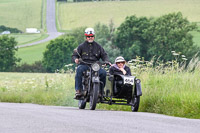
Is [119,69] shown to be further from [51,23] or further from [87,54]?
[51,23]

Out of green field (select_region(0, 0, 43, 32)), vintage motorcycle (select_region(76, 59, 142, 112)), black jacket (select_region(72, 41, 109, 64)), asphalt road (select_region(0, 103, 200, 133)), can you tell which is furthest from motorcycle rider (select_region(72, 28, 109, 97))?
green field (select_region(0, 0, 43, 32))

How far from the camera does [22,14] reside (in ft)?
504

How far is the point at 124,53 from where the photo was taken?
4281 inches

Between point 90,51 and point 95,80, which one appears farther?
point 90,51

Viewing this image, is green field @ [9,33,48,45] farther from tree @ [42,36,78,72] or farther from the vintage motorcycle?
the vintage motorcycle

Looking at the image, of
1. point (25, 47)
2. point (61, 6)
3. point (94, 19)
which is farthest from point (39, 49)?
point (61, 6)

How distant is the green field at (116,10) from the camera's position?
5276 inches

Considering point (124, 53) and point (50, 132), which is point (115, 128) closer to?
point (50, 132)

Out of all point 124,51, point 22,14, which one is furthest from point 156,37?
point 22,14

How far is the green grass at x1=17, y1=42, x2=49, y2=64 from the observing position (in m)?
112

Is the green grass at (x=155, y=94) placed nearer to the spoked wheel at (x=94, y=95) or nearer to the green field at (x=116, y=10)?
the spoked wheel at (x=94, y=95)

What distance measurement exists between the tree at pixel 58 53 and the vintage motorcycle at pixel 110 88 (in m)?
98.3

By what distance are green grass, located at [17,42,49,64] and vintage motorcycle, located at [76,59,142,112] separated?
9646 cm

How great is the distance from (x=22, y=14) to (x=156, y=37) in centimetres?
5946
